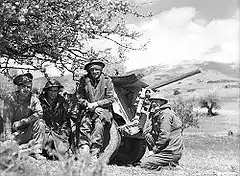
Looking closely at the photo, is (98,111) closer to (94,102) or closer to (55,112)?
(94,102)

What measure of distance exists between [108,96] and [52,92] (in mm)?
1266

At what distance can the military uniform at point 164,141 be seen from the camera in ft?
35.8

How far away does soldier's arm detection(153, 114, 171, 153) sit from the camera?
432 inches

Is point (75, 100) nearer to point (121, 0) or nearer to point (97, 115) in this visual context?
point (97, 115)

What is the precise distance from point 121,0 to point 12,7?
358 centimetres

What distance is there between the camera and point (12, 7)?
8406mm

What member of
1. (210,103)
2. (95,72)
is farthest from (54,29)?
(210,103)

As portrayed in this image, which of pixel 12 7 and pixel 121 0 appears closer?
pixel 12 7

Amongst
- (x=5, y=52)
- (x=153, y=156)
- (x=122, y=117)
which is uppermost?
(x=5, y=52)

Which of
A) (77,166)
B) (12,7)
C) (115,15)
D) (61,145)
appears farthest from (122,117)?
(77,166)

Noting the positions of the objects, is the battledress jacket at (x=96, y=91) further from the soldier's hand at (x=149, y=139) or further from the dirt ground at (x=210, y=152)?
the dirt ground at (x=210, y=152)

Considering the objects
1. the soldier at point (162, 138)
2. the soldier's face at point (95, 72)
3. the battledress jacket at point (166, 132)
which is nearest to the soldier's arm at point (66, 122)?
the soldier's face at point (95, 72)

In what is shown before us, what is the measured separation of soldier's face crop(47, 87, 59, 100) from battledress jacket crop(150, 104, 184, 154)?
2.35 m

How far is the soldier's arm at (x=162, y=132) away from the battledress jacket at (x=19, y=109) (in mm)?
2747
